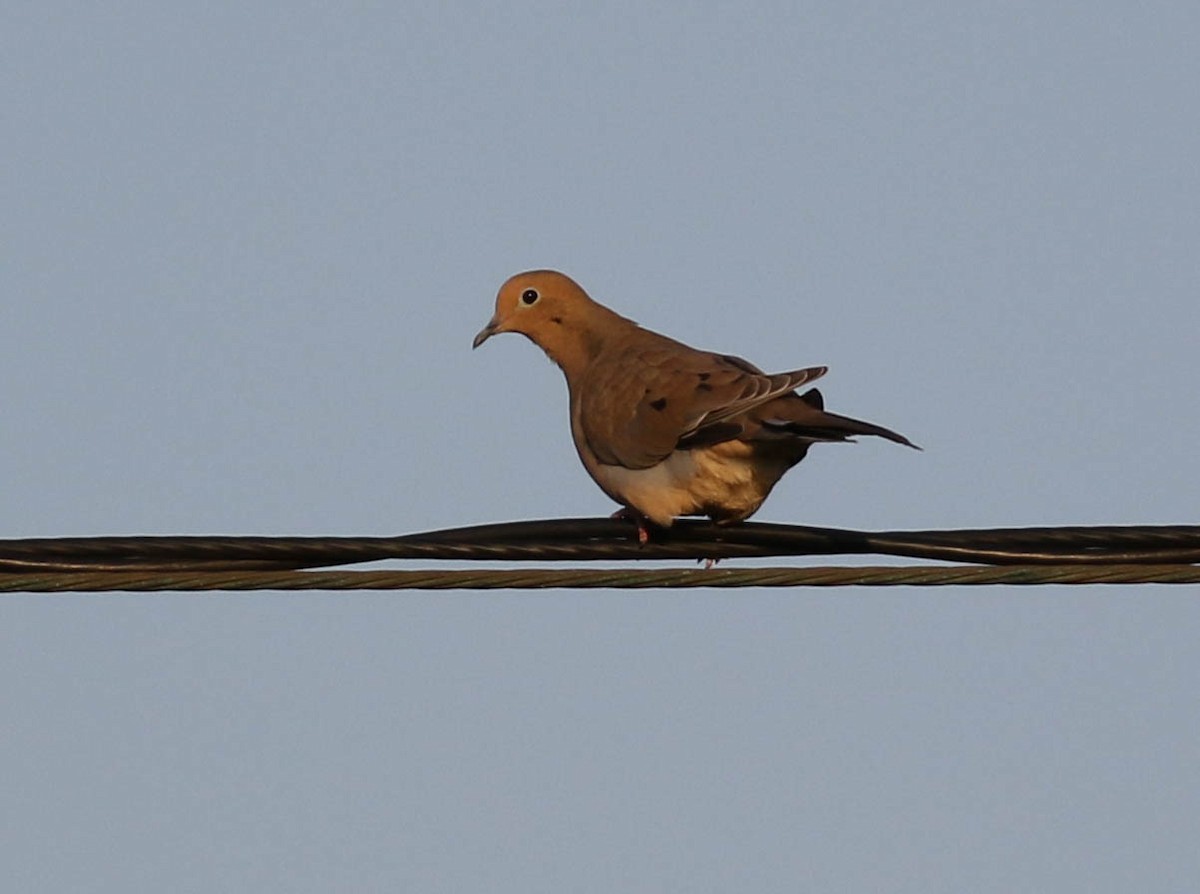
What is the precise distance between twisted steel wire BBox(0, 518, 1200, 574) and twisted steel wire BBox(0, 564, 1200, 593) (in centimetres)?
6

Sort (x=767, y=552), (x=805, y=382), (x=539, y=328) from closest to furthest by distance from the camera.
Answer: (x=767, y=552), (x=805, y=382), (x=539, y=328)

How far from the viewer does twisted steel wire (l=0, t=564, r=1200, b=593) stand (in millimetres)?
5324

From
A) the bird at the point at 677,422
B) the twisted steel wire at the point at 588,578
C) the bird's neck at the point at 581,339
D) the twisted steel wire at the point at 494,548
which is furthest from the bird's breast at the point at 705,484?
the twisted steel wire at the point at 588,578

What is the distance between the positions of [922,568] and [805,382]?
5.06ft

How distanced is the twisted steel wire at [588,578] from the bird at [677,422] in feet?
2.89

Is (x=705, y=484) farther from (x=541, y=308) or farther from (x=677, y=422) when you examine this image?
(x=541, y=308)

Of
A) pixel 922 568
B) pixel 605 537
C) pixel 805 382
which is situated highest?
pixel 805 382

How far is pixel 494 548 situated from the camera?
18.8ft

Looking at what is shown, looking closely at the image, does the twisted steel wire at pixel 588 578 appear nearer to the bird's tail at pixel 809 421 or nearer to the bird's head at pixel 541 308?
the bird's tail at pixel 809 421

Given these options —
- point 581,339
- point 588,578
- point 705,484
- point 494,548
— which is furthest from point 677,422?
point 588,578

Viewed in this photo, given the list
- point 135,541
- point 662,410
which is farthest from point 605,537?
point 662,410

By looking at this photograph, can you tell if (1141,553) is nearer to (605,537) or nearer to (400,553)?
(605,537)

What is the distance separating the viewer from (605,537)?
235 inches

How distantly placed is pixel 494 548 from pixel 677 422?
2.02 meters
